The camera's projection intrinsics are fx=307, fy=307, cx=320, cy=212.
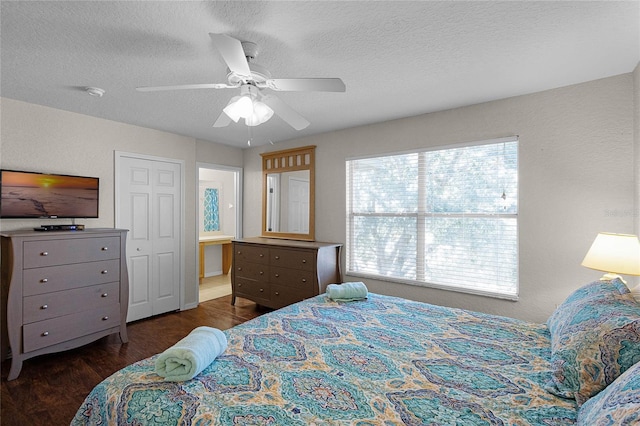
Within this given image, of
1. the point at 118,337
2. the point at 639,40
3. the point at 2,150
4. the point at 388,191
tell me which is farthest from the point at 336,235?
the point at 2,150

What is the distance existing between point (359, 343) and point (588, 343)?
3.46ft

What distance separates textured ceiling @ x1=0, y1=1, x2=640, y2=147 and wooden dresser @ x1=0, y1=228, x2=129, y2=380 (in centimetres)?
138

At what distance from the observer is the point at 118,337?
3469 millimetres

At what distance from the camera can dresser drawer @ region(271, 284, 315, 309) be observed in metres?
3.84

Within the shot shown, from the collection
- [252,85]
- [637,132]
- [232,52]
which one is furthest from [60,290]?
[637,132]

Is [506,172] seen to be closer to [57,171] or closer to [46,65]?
[46,65]

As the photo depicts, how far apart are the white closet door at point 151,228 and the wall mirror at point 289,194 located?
51.6 inches

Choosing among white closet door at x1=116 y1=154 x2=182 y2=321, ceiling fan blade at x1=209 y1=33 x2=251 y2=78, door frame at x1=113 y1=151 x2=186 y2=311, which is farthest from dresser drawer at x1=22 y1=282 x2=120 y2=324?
ceiling fan blade at x1=209 y1=33 x2=251 y2=78

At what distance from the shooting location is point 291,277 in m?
3.95

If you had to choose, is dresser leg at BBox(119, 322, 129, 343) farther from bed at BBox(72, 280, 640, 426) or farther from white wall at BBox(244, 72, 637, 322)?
white wall at BBox(244, 72, 637, 322)

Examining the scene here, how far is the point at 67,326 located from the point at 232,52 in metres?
2.97

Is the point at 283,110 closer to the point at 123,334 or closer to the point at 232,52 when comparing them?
the point at 232,52

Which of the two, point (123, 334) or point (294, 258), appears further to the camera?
point (294, 258)

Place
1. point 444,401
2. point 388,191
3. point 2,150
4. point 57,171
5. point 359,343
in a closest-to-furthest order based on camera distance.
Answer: point 444,401
point 359,343
point 2,150
point 57,171
point 388,191
